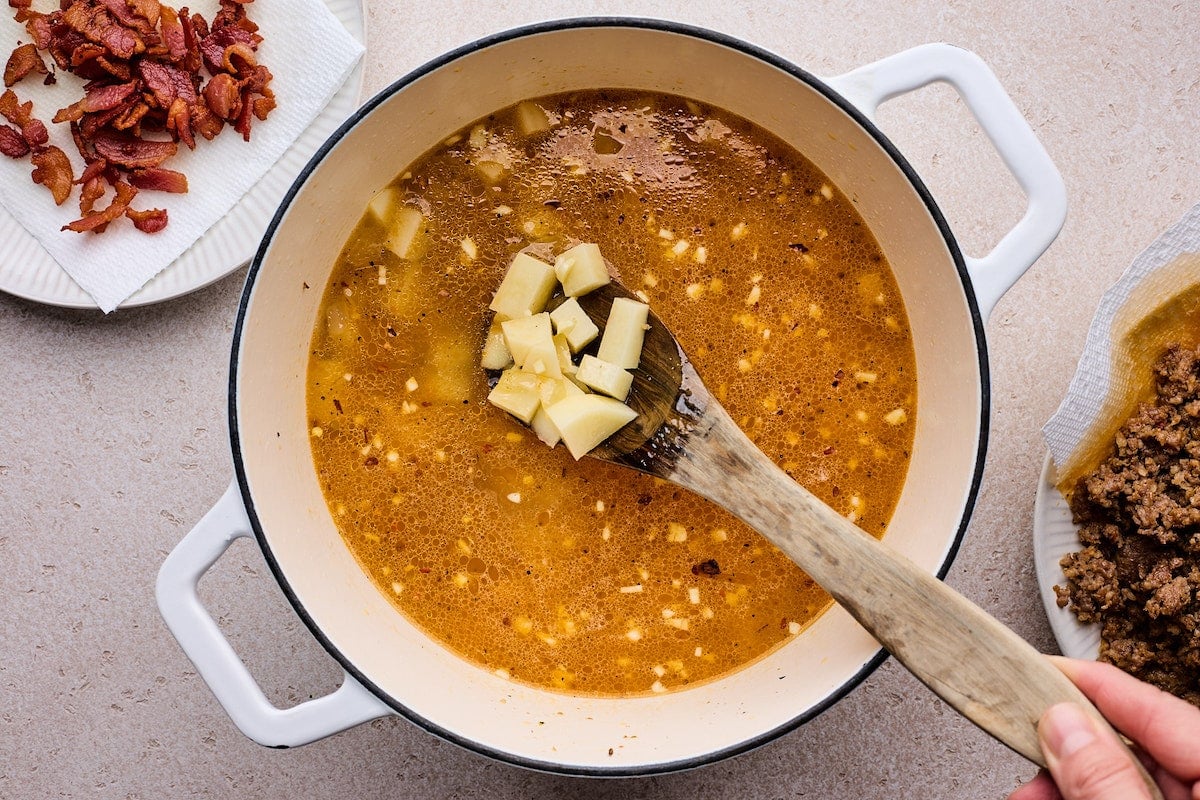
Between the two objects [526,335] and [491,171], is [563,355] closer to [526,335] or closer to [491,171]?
[526,335]

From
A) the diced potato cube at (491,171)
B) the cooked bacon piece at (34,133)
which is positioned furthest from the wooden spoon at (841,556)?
the cooked bacon piece at (34,133)

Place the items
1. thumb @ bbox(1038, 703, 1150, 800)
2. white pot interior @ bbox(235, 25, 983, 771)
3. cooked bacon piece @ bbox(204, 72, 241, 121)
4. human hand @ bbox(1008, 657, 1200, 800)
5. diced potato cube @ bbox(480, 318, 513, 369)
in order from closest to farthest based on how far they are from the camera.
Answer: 1. thumb @ bbox(1038, 703, 1150, 800)
2. human hand @ bbox(1008, 657, 1200, 800)
3. white pot interior @ bbox(235, 25, 983, 771)
4. diced potato cube @ bbox(480, 318, 513, 369)
5. cooked bacon piece @ bbox(204, 72, 241, 121)

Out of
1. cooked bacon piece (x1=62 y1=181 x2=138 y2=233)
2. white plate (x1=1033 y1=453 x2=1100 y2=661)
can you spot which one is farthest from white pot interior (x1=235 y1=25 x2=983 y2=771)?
cooked bacon piece (x1=62 y1=181 x2=138 y2=233)

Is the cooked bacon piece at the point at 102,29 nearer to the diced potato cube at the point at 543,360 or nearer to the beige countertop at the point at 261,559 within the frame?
the beige countertop at the point at 261,559

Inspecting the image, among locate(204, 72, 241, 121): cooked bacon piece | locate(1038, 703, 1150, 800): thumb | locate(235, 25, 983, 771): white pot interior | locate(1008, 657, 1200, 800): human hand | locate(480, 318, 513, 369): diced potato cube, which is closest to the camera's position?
locate(1038, 703, 1150, 800): thumb

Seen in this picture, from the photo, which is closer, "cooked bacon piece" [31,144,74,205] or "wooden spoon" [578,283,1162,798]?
"wooden spoon" [578,283,1162,798]

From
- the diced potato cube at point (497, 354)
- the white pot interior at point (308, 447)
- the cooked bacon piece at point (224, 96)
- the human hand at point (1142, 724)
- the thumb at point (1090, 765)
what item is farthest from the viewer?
the cooked bacon piece at point (224, 96)

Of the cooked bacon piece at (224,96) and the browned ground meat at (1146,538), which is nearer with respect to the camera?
the browned ground meat at (1146,538)

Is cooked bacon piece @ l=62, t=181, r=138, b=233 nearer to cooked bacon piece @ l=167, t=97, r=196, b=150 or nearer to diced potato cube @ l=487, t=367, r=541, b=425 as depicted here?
cooked bacon piece @ l=167, t=97, r=196, b=150
